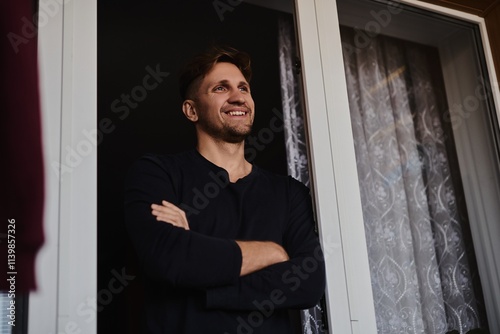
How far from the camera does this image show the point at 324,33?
2076mm

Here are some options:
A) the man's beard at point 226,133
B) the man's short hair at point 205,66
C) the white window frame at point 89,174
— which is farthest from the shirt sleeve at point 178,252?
the man's short hair at point 205,66

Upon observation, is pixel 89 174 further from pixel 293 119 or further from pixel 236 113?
pixel 293 119

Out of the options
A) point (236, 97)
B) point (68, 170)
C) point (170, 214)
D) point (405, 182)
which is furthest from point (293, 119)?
point (68, 170)

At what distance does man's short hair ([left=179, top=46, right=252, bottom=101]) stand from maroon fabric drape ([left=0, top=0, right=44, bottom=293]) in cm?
54

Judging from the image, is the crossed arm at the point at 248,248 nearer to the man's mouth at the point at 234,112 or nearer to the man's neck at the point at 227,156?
the man's neck at the point at 227,156

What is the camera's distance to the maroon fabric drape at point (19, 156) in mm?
1409

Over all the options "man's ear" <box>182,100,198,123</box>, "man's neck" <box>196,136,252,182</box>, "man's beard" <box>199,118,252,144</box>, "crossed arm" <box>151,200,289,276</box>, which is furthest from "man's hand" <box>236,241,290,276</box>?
"man's ear" <box>182,100,198,123</box>

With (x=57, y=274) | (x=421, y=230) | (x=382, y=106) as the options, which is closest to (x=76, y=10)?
(x=57, y=274)

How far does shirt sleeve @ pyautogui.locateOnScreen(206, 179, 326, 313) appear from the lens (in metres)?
1.50

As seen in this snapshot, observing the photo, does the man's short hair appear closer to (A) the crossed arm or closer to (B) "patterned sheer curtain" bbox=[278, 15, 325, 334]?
(B) "patterned sheer curtain" bbox=[278, 15, 325, 334]

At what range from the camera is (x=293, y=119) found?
7.24 ft

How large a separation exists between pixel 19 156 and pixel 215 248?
50 centimetres

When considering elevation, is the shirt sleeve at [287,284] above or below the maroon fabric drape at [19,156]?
below

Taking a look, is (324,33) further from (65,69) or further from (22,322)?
(22,322)
